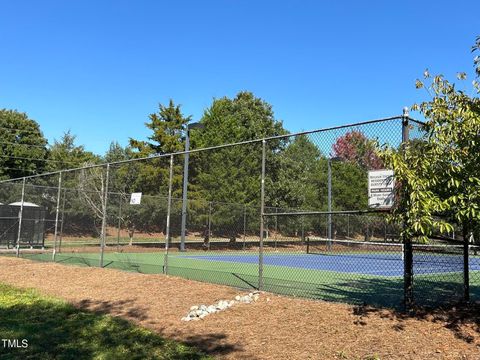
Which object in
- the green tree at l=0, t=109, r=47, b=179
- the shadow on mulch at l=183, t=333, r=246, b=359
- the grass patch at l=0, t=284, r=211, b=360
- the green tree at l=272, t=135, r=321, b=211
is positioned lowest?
the grass patch at l=0, t=284, r=211, b=360

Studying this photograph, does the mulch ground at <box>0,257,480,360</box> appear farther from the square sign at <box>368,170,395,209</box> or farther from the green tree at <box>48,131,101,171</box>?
the green tree at <box>48,131,101,171</box>

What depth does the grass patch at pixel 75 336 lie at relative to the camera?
5309 mm

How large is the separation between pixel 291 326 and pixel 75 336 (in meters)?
2.89

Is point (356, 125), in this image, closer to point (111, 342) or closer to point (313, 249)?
point (111, 342)

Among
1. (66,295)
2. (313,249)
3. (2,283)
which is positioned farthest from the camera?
(313,249)

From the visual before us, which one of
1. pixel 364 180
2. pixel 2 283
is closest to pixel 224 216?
pixel 2 283

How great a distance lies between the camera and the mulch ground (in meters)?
5.18

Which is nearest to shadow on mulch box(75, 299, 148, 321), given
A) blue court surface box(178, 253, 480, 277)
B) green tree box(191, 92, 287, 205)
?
blue court surface box(178, 253, 480, 277)

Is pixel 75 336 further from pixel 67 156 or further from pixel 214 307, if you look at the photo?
pixel 67 156

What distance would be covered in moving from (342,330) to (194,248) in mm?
17662

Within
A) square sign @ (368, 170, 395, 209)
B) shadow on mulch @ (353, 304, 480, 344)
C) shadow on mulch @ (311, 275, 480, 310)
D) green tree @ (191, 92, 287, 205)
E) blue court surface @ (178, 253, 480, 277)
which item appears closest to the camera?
shadow on mulch @ (353, 304, 480, 344)

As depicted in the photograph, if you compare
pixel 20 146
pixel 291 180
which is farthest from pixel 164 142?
pixel 20 146

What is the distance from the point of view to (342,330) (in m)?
5.82

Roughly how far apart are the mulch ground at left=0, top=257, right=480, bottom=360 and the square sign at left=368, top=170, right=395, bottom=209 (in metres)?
1.51
